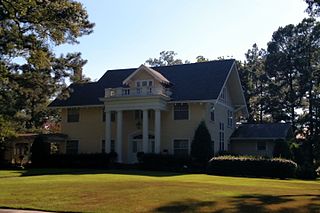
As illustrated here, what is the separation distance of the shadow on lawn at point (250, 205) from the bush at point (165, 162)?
68.2 feet

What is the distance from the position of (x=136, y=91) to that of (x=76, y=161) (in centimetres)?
785

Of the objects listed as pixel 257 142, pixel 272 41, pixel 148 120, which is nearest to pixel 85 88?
pixel 148 120

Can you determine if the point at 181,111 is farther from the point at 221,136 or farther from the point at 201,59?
the point at 201,59

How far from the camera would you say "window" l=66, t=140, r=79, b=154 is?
44906 millimetres

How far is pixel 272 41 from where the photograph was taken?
6119 cm

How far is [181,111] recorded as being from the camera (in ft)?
133

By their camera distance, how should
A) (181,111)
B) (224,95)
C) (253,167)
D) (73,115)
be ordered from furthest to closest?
(73,115) < (224,95) < (181,111) < (253,167)

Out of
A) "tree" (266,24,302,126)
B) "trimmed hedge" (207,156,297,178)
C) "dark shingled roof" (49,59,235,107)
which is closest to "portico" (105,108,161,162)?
"dark shingled roof" (49,59,235,107)

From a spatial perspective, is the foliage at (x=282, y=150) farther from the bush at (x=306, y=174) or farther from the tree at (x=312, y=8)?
the tree at (x=312, y=8)

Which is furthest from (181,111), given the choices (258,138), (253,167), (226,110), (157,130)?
(253,167)

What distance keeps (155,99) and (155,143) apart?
11.9 feet

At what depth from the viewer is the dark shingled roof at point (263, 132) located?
145 ft

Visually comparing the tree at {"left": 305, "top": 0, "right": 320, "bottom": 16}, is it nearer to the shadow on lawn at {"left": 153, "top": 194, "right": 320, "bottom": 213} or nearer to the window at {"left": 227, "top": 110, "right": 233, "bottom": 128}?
the shadow on lawn at {"left": 153, "top": 194, "right": 320, "bottom": 213}

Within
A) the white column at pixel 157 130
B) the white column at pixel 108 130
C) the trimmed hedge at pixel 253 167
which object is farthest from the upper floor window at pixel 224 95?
the white column at pixel 108 130
